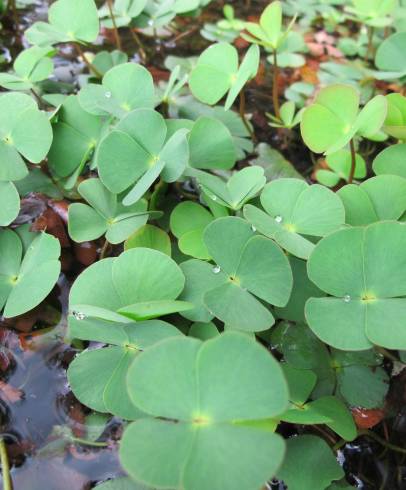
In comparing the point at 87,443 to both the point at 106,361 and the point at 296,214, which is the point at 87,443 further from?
the point at 296,214

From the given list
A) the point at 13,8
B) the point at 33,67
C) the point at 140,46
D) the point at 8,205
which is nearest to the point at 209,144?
the point at 8,205

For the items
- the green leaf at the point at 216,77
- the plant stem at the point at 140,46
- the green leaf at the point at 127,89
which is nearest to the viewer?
the green leaf at the point at 127,89

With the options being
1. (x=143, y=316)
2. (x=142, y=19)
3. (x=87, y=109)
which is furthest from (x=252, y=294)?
(x=142, y=19)

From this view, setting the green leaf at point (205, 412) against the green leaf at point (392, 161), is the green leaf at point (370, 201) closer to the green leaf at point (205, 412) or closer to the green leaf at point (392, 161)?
the green leaf at point (392, 161)

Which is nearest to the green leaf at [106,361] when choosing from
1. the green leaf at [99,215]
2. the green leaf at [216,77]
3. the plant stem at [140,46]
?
the green leaf at [99,215]

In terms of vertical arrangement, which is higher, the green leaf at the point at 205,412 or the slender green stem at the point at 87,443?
the green leaf at the point at 205,412

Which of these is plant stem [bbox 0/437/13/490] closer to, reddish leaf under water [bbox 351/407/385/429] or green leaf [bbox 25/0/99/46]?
reddish leaf under water [bbox 351/407/385/429]

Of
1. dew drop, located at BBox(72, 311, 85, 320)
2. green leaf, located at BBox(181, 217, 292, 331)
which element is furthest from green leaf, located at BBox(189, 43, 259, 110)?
dew drop, located at BBox(72, 311, 85, 320)
